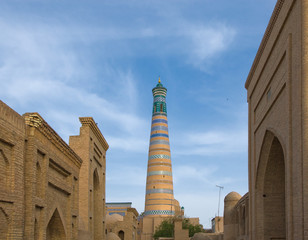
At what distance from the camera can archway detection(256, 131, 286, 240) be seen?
1552 cm

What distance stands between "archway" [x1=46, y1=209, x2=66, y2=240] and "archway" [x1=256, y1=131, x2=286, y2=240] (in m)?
6.85

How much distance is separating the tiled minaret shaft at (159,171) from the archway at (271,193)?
115ft

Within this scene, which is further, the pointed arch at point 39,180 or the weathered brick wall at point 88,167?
the weathered brick wall at point 88,167

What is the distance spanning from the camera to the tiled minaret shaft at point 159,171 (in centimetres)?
5091

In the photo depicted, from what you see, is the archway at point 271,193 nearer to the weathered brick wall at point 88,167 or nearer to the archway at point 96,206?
the weathered brick wall at point 88,167

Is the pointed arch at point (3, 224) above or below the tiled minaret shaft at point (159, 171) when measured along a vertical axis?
below

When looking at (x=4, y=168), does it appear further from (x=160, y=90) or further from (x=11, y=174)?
(x=160, y=90)

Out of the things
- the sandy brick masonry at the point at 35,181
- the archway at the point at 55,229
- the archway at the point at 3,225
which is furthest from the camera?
the archway at the point at 55,229

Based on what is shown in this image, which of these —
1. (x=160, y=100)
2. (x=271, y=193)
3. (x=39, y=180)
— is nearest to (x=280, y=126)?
(x=271, y=193)

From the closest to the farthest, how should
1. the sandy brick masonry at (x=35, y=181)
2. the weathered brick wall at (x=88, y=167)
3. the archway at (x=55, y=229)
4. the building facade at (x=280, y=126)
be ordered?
the sandy brick masonry at (x=35, y=181) < the building facade at (x=280, y=126) < the archway at (x=55, y=229) < the weathered brick wall at (x=88, y=167)

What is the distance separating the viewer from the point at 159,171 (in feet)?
168

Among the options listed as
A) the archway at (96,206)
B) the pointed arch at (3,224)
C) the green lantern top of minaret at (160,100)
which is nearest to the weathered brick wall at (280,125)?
the pointed arch at (3,224)

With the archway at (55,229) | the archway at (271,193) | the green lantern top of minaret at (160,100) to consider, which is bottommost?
the archway at (55,229)

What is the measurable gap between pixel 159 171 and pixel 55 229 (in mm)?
37767
